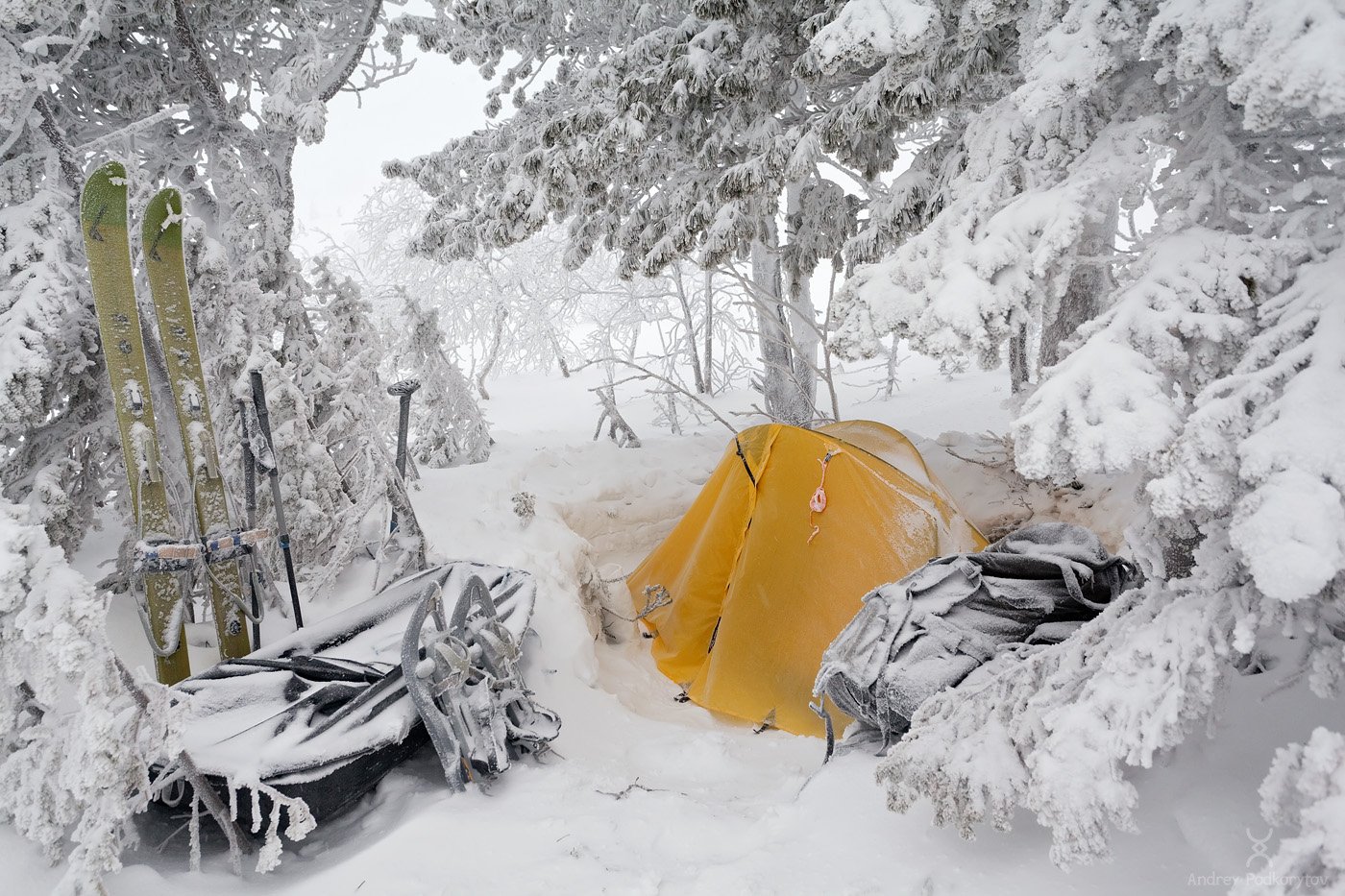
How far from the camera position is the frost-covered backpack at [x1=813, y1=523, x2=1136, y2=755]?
2.85 metres

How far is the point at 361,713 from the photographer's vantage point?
2.76 metres

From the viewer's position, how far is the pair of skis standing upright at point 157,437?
3.31 meters

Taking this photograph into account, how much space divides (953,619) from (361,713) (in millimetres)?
2449

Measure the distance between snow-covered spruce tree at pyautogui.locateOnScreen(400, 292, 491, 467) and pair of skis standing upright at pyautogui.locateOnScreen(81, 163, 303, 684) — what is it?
373cm

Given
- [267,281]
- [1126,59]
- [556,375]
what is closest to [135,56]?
[267,281]

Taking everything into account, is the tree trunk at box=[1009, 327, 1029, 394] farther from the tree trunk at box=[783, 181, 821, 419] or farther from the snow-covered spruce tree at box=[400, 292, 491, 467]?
the snow-covered spruce tree at box=[400, 292, 491, 467]

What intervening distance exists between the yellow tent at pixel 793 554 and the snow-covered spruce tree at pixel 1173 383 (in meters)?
2.20

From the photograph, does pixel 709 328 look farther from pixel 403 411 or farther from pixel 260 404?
pixel 260 404

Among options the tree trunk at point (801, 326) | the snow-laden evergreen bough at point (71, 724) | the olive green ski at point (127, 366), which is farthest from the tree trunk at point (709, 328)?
the snow-laden evergreen bough at point (71, 724)

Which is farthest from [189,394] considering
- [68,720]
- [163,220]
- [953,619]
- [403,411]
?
[953,619]

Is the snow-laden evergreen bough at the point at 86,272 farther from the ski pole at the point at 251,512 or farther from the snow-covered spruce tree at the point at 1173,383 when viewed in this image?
the snow-covered spruce tree at the point at 1173,383

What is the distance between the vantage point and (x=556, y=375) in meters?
19.8

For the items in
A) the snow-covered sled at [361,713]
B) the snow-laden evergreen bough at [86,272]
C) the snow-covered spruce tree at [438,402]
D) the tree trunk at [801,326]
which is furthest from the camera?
the snow-covered spruce tree at [438,402]

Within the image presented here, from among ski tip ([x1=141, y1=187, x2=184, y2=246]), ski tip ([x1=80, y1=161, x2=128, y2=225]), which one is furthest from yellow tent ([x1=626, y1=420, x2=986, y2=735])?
ski tip ([x1=80, y1=161, x2=128, y2=225])
